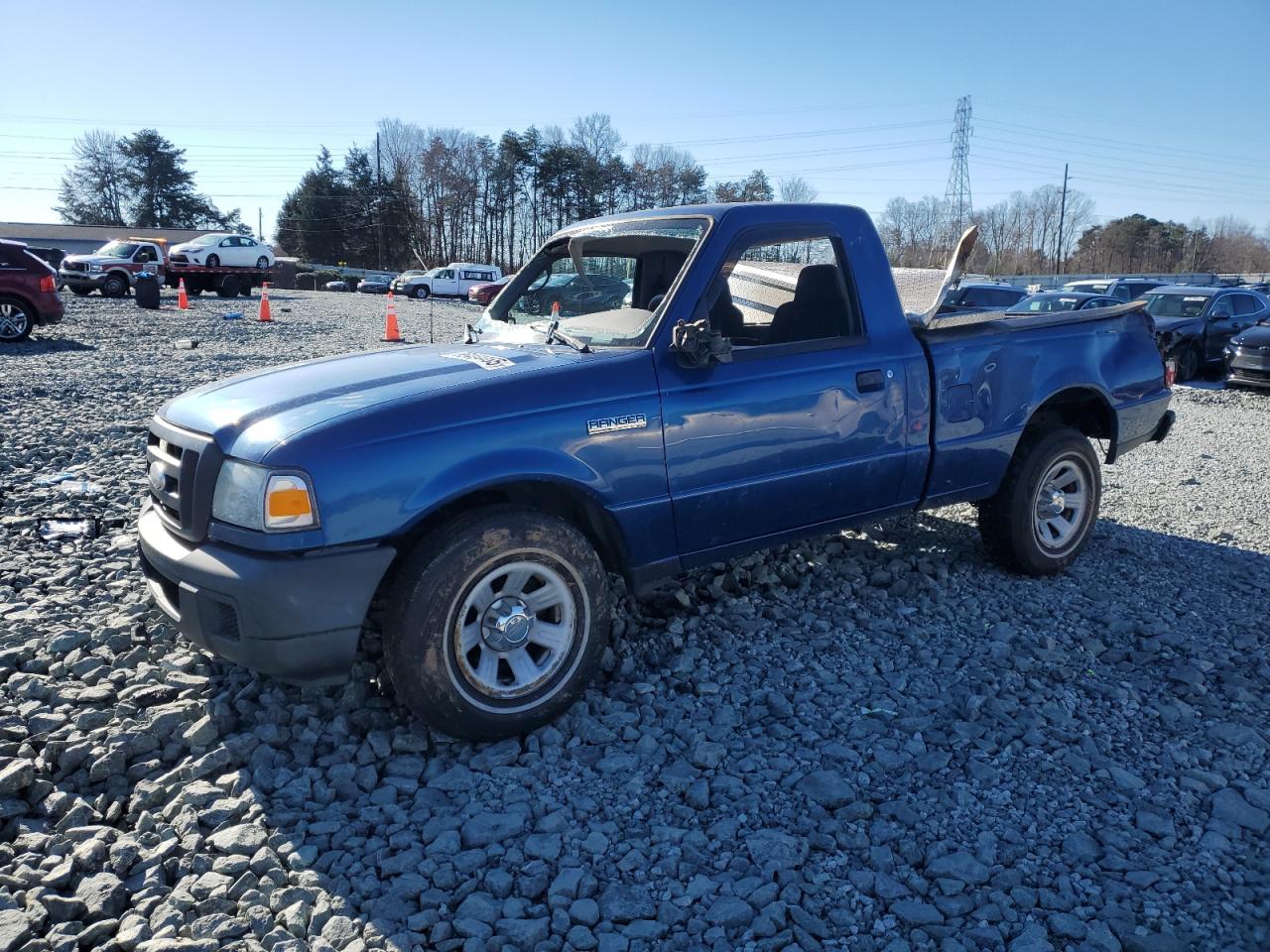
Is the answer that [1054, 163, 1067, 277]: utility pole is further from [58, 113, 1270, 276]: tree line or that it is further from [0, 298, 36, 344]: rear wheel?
[0, 298, 36, 344]: rear wheel

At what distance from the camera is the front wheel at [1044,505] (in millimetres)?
4926

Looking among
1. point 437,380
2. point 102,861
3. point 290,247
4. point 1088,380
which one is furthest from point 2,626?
point 290,247

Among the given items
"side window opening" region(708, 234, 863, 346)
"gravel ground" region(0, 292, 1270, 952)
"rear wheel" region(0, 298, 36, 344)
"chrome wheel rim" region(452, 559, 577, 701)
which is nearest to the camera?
"gravel ground" region(0, 292, 1270, 952)

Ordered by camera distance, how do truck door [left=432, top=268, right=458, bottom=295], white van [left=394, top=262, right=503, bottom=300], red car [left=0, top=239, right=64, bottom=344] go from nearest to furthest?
red car [left=0, top=239, right=64, bottom=344] → white van [left=394, top=262, right=503, bottom=300] → truck door [left=432, top=268, right=458, bottom=295]

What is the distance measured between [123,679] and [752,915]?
2762 millimetres

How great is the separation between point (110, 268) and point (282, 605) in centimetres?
3265

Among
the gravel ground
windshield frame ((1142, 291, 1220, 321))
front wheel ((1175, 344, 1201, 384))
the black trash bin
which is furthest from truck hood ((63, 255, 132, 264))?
front wheel ((1175, 344, 1201, 384))

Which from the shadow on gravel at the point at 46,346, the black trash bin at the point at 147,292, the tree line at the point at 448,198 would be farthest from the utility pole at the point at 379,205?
the shadow on gravel at the point at 46,346

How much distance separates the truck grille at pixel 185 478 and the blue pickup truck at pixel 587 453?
1 centimetres

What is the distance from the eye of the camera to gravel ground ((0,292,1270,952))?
251 centimetres

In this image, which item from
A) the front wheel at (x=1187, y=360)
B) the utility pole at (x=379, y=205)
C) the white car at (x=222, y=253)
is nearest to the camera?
the front wheel at (x=1187, y=360)

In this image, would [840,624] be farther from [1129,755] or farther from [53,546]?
[53,546]

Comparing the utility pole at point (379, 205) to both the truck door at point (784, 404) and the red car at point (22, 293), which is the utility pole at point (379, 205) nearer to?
the red car at point (22, 293)

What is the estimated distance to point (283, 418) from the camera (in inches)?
125
